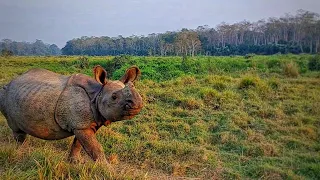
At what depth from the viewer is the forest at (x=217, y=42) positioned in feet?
15.6

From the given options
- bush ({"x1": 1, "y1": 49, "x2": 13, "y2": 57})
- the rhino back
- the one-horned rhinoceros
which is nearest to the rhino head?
the one-horned rhinoceros

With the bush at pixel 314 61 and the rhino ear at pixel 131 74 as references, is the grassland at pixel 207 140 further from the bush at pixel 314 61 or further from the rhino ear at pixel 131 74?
the rhino ear at pixel 131 74

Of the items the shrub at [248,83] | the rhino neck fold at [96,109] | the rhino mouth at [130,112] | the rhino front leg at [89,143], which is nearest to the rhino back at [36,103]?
the rhino front leg at [89,143]

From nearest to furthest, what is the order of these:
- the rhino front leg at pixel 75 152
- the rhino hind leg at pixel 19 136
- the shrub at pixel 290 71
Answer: the rhino front leg at pixel 75 152
the rhino hind leg at pixel 19 136
the shrub at pixel 290 71

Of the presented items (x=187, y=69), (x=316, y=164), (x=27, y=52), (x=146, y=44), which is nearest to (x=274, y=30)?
(x=316, y=164)

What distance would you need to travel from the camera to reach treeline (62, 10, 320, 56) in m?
4.73

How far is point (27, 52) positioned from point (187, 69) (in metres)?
24.8

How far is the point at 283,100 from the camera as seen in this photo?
8.92 meters

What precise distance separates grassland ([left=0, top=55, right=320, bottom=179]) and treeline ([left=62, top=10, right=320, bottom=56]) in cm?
71

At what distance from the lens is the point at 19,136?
179 inches

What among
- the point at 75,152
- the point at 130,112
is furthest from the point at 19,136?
the point at 130,112

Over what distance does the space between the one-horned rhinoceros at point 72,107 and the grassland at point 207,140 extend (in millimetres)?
281

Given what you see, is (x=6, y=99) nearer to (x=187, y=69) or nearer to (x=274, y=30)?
(x=274, y=30)

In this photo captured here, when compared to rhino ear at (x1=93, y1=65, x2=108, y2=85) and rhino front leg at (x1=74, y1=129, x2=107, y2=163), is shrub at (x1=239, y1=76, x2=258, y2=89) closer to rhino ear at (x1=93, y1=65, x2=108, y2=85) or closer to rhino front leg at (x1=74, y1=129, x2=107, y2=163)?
rhino ear at (x1=93, y1=65, x2=108, y2=85)
